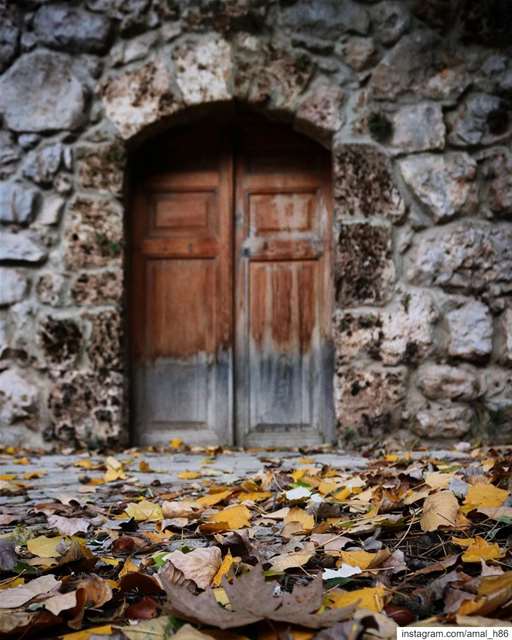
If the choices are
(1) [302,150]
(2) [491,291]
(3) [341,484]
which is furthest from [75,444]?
(2) [491,291]

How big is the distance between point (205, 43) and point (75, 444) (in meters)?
2.10

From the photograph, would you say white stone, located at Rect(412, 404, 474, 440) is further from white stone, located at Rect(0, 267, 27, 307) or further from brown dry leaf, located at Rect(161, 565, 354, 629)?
brown dry leaf, located at Rect(161, 565, 354, 629)

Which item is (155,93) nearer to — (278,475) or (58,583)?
(278,475)

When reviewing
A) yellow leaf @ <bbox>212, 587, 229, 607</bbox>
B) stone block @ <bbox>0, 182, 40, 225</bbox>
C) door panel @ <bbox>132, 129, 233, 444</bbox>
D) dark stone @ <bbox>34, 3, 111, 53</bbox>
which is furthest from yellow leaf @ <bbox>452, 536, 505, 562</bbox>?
dark stone @ <bbox>34, 3, 111, 53</bbox>

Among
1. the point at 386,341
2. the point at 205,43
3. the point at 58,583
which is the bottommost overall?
A: the point at 58,583

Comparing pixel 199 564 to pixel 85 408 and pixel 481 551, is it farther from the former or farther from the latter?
pixel 85 408

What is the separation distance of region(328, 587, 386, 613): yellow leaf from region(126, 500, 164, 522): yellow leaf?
721 millimetres

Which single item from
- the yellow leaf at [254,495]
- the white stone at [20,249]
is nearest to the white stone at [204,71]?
the white stone at [20,249]

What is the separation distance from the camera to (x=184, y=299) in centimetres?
340

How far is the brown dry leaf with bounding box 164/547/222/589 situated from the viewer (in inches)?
42.7

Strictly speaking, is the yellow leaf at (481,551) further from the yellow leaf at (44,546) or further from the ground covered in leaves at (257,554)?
the yellow leaf at (44,546)

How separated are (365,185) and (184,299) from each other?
111 centimetres

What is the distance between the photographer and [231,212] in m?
3.38

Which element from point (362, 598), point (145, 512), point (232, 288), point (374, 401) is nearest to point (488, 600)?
point (362, 598)
